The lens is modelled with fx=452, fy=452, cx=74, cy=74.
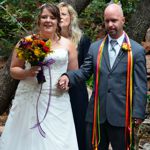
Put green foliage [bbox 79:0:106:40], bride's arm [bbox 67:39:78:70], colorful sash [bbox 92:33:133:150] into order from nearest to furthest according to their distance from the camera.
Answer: colorful sash [bbox 92:33:133:150]
bride's arm [bbox 67:39:78:70]
green foliage [bbox 79:0:106:40]

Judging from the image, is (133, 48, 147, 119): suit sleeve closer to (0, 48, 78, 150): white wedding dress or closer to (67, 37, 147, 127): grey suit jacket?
(67, 37, 147, 127): grey suit jacket

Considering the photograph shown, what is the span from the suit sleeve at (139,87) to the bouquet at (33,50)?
0.87m

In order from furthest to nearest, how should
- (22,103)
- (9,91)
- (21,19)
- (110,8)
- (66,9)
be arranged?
(21,19)
(9,91)
(66,9)
(22,103)
(110,8)

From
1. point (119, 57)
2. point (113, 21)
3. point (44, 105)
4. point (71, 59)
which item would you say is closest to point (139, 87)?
point (119, 57)

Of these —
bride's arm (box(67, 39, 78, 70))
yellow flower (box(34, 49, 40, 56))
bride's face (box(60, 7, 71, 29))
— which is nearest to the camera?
yellow flower (box(34, 49, 40, 56))

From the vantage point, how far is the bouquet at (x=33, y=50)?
4.34m

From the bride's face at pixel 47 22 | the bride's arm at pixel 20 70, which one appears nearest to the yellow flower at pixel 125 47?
the bride's face at pixel 47 22

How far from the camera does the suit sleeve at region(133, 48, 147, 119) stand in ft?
14.4

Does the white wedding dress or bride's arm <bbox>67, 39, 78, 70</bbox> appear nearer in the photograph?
the white wedding dress

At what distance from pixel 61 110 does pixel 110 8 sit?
1.19 m

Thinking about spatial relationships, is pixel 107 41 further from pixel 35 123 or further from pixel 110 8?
pixel 35 123

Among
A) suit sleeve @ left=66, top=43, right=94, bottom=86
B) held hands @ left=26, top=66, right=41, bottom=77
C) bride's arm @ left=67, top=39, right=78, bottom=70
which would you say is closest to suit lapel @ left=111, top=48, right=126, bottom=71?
suit sleeve @ left=66, top=43, right=94, bottom=86

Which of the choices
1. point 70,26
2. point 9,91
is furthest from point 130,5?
point 70,26

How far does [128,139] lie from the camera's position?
14.7 ft
